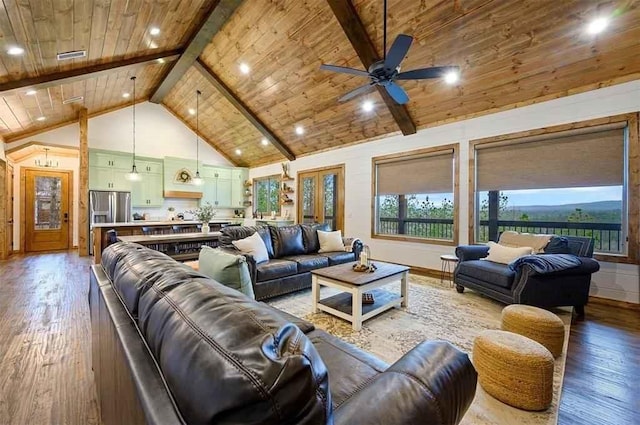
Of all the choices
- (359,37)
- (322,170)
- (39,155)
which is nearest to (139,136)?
(39,155)

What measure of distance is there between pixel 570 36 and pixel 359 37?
2444mm

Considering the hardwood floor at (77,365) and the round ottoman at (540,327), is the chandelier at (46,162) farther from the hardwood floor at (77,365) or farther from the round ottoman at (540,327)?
the round ottoman at (540,327)

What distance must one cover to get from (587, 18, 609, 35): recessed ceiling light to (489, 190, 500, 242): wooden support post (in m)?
2.20

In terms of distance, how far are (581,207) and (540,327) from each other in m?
2.61

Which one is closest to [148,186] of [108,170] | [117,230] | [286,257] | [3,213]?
[108,170]

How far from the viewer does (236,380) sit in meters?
0.51

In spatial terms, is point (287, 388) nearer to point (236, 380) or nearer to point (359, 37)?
point (236, 380)

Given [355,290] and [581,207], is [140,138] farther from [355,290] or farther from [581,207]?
[581,207]

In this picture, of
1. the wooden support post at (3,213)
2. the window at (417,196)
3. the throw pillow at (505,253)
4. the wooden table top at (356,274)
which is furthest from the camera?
the wooden support post at (3,213)

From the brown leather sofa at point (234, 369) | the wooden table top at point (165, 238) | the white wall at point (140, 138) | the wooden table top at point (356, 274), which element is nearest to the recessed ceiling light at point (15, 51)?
the wooden table top at point (165, 238)

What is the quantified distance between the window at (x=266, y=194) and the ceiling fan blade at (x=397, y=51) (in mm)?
5983

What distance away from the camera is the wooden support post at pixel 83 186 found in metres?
6.55

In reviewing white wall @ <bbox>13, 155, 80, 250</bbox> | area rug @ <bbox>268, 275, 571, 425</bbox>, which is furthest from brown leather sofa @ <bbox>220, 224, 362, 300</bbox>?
white wall @ <bbox>13, 155, 80, 250</bbox>

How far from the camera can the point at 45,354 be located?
235cm
